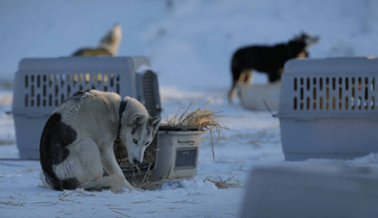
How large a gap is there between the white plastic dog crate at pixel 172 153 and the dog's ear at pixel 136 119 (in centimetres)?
46

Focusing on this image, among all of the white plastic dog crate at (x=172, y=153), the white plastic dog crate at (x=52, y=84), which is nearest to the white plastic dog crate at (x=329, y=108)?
the white plastic dog crate at (x=52, y=84)

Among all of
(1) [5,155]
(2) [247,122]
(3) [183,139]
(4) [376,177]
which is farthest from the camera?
(2) [247,122]

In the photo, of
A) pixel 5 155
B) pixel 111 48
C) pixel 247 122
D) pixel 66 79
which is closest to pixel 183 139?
pixel 66 79

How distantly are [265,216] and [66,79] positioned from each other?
433 centimetres

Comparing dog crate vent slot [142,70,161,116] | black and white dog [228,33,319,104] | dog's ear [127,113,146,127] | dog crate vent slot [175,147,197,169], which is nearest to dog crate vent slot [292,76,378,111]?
dog crate vent slot [142,70,161,116]

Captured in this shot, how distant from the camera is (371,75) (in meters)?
5.41

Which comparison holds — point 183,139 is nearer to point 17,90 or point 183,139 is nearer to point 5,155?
point 17,90

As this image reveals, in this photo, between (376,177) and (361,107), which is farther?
(361,107)

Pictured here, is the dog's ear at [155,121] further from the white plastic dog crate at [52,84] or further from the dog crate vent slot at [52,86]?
the dog crate vent slot at [52,86]

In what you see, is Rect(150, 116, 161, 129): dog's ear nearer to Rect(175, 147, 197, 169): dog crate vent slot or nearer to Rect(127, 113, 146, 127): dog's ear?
Rect(127, 113, 146, 127): dog's ear

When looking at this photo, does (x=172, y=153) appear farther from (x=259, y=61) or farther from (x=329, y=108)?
(x=259, y=61)

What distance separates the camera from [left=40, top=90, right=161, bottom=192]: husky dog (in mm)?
3605

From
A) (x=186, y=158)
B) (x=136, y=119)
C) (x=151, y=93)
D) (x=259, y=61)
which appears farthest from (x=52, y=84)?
(x=259, y=61)

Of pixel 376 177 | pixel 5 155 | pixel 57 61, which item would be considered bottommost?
pixel 5 155
